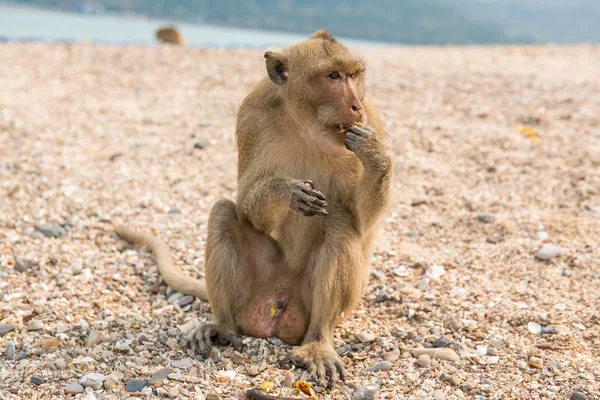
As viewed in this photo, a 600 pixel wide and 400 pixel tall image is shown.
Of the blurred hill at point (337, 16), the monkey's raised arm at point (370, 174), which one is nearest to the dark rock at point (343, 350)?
the monkey's raised arm at point (370, 174)

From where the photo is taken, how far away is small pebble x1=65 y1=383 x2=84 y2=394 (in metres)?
3.06

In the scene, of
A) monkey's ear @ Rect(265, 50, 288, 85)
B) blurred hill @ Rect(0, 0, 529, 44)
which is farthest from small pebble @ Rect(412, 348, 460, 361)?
blurred hill @ Rect(0, 0, 529, 44)

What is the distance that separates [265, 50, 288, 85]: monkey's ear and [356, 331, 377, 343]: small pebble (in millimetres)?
1428

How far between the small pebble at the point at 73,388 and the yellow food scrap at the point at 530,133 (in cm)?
541

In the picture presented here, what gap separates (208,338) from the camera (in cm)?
353

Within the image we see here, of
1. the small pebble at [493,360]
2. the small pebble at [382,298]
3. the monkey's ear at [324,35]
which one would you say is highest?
the monkey's ear at [324,35]

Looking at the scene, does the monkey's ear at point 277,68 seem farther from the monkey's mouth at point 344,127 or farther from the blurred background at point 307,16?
the blurred background at point 307,16

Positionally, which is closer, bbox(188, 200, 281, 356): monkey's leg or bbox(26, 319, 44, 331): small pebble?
bbox(188, 200, 281, 356): monkey's leg

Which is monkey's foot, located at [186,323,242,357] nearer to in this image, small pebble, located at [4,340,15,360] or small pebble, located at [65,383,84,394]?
small pebble, located at [65,383,84,394]

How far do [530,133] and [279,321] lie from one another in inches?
179

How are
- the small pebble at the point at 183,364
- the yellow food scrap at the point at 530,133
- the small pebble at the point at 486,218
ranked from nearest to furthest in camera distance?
the small pebble at the point at 183,364, the small pebble at the point at 486,218, the yellow food scrap at the point at 530,133

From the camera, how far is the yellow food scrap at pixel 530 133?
7074mm

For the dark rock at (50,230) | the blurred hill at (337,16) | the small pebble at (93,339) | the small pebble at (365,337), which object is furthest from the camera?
the blurred hill at (337,16)

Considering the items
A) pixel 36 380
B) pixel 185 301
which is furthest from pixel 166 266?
pixel 36 380
